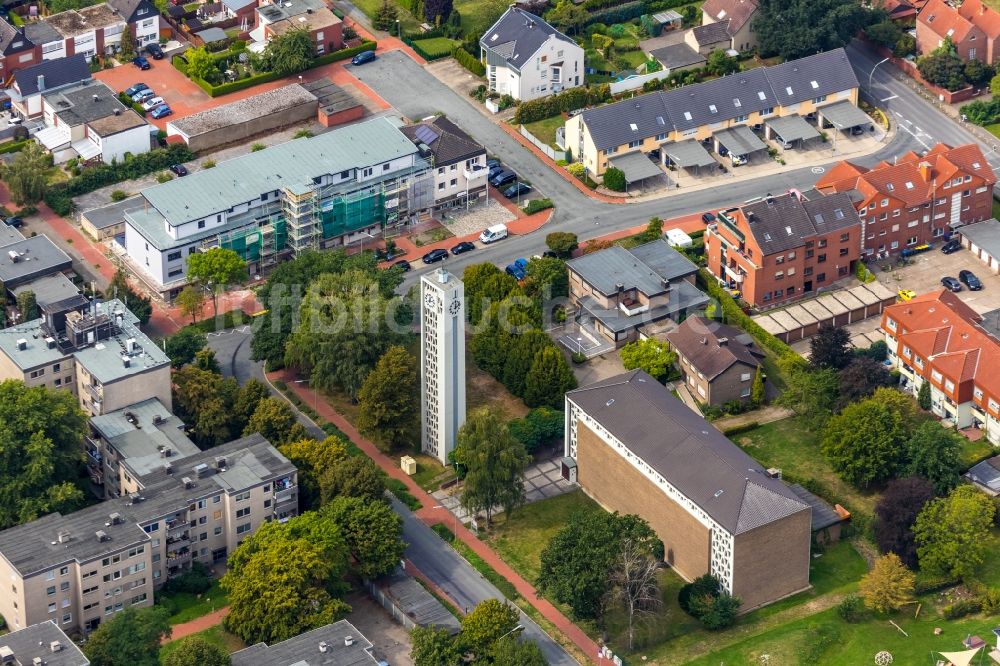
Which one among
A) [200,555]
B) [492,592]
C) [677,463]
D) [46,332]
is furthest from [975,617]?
[46,332]

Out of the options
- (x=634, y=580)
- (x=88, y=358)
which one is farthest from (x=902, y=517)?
(x=88, y=358)

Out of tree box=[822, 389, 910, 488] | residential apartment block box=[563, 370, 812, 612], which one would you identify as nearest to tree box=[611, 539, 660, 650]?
residential apartment block box=[563, 370, 812, 612]

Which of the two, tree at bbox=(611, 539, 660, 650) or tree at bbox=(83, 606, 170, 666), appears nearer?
tree at bbox=(83, 606, 170, 666)

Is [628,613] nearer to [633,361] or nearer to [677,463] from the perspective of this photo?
[677,463]

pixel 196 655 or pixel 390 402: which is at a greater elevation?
pixel 390 402

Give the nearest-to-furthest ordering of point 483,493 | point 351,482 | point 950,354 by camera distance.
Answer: point 351,482, point 483,493, point 950,354

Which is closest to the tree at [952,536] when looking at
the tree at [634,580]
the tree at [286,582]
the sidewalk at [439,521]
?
the tree at [634,580]

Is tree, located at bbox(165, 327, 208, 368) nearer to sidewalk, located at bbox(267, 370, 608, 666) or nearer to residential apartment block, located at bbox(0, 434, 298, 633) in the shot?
sidewalk, located at bbox(267, 370, 608, 666)

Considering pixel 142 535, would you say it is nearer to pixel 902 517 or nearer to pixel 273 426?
pixel 273 426
